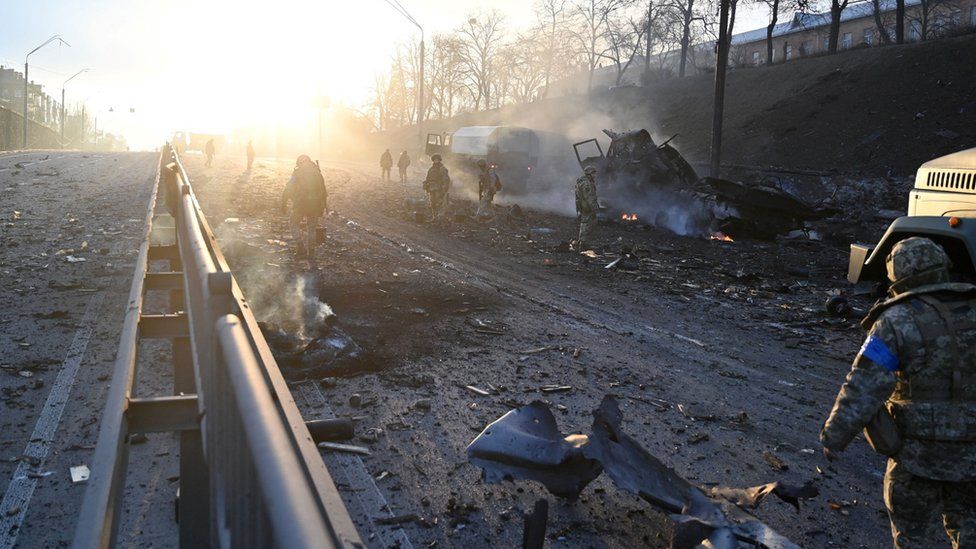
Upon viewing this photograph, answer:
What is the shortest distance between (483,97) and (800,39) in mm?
34505

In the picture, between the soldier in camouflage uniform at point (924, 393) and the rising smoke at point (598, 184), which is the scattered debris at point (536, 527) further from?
the rising smoke at point (598, 184)

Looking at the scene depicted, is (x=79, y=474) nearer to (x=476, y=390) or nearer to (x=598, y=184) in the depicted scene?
(x=476, y=390)

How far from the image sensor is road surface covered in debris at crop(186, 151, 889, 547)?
3.83m

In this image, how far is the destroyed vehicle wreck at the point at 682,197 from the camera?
15.3 metres

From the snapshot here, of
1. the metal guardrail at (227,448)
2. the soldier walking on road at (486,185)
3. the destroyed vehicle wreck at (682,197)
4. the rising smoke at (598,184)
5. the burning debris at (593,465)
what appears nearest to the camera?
the metal guardrail at (227,448)

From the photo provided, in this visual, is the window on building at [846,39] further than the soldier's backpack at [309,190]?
Yes

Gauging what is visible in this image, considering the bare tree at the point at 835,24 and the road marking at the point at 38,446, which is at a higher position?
the bare tree at the point at 835,24

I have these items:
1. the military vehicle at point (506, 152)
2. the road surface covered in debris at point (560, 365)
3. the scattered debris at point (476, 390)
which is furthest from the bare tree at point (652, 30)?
the scattered debris at point (476, 390)

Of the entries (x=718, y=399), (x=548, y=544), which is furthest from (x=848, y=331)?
(x=548, y=544)

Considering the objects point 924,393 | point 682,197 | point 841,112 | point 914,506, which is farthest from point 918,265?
point 841,112

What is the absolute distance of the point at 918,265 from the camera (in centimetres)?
293

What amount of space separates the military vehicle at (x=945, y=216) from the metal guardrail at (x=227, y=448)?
18.3ft

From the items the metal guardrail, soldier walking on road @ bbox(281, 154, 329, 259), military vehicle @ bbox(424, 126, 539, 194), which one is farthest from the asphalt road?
military vehicle @ bbox(424, 126, 539, 194)

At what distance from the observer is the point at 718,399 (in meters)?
5.60
